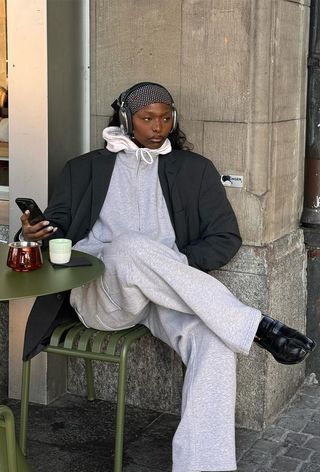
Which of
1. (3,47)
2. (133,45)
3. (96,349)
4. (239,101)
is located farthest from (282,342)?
(3,47)

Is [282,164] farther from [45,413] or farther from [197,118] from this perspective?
[45,413]

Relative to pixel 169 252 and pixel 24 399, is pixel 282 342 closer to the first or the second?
pixel 169 252

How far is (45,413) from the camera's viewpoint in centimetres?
457

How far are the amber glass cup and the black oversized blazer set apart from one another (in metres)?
0.61

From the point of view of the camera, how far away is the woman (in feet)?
12.0

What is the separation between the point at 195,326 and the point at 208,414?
1.21 feet

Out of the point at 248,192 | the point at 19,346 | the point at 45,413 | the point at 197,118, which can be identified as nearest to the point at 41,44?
the point at 197,118

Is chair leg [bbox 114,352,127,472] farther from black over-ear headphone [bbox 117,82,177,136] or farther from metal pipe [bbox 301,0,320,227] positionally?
metal pipe [bbox 301,0,320,227]

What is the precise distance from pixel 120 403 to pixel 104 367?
0.95 meters

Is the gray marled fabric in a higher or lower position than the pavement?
higher

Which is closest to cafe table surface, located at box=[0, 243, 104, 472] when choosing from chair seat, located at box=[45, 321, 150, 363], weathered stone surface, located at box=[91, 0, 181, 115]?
chair seat, located at box=[45, 321, 150, 363]

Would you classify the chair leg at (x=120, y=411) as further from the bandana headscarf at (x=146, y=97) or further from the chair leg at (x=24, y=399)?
the bandana headscarf at (x=146, y=97)

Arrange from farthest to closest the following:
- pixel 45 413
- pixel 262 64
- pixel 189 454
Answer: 1. pixel 45 413
2. pixel 262 64
3. pixel 189 454

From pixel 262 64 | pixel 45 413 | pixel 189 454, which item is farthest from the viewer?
pixel 45 413
